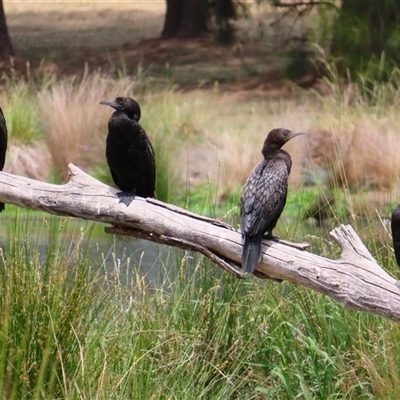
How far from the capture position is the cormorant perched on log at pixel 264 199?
3199 millimetres

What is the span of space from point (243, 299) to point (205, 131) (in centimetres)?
629

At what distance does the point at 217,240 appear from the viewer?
3291 mm

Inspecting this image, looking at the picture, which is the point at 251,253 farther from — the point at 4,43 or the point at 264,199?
the point at 4,43

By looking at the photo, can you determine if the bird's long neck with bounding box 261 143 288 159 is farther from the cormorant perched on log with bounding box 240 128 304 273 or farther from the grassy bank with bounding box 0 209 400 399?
the grassy bank with bounding box 0 209 400 399

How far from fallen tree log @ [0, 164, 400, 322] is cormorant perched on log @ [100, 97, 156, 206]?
0.40 meters

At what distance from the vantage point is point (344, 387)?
11.8ft

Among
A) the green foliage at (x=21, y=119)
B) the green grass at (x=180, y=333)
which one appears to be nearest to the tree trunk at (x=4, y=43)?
the green foliage at (x=21, y=119)

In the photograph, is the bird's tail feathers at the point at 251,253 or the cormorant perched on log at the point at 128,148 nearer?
the bird's tail feathers at the point at 251,253

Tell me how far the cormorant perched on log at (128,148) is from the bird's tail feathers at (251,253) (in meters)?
0.83

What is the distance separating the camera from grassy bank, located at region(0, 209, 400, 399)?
10.7 ft

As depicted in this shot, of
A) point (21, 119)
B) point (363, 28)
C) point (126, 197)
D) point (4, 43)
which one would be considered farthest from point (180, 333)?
point (4, 43)

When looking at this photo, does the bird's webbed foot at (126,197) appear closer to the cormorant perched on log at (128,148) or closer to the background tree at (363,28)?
the cormorant perched on log at (128,148)

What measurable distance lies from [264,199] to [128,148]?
789mm

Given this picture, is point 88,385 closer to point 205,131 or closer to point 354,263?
point 354,263
